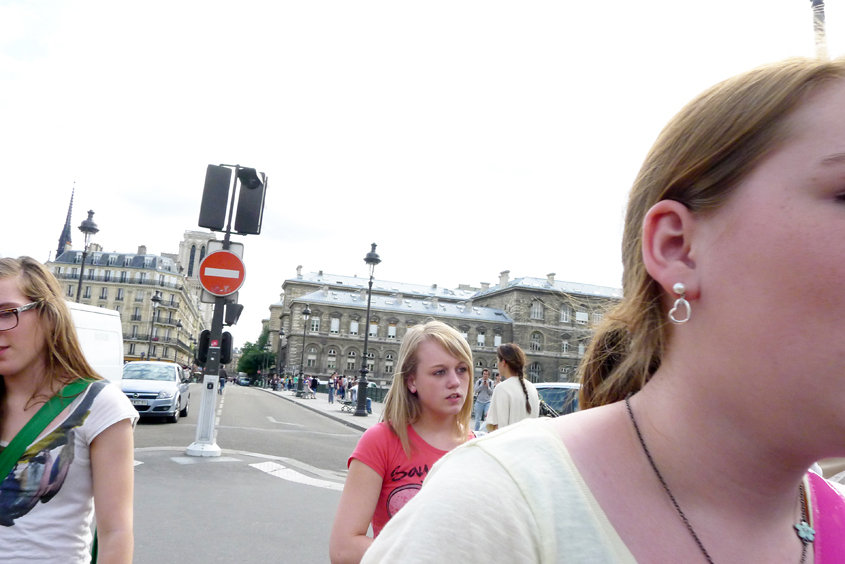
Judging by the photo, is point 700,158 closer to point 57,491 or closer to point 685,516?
point 685,516

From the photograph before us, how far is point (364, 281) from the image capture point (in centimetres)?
8844

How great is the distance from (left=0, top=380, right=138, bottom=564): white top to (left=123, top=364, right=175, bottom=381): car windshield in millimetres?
14615

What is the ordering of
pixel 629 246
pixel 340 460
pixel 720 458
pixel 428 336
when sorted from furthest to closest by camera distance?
pixel 340 460 → pixel 428 336 → pixel 629 246 → pixel 720 458

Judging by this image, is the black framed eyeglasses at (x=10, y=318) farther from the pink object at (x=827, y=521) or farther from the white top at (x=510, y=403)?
the white top at (x=510, y=403)

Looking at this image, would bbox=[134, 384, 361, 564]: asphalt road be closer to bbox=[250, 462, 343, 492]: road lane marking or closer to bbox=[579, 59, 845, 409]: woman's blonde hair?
bbox=[250, 462, 343, 492]: road lane marking

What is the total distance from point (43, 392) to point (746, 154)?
84.5 inches

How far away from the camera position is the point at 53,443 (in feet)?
6.32

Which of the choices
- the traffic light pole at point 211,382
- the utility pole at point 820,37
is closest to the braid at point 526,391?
the utility pole at point 820,37

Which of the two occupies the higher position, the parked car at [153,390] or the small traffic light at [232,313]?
the small traffic light at [232,313]

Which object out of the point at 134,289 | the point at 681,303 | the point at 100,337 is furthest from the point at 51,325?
the point at 134,289

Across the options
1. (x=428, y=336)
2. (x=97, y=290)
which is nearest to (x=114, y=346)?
(x=428, y=336)

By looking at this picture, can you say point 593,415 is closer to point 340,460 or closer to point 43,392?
point 43,392

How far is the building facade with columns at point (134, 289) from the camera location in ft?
277

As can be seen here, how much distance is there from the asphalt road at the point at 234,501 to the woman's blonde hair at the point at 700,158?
14.8 feet
